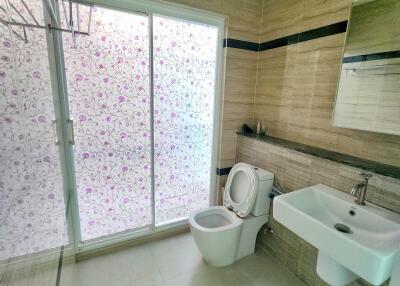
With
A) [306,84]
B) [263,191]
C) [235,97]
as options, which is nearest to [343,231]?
[263,191]

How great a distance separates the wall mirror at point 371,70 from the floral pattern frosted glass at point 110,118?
1.51 m

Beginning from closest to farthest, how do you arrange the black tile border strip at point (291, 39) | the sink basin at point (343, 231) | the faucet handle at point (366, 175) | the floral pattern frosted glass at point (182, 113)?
the sink basin at point (343, 231), the faucet handle at point (366, 175), the black tile border strip at point (291, 39), the floral pattern frosted glass at point (182, 113)

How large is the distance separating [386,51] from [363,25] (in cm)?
24

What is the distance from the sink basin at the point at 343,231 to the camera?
88cm

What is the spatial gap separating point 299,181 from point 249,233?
0.65 meters

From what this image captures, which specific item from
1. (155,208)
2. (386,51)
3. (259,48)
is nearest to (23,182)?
(155,208)

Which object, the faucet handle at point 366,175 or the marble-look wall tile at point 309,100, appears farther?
the marble-look wall tile at point 309,100

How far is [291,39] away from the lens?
1872 millimetres

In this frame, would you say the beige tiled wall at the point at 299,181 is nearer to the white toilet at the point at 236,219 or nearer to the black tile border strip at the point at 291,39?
the white toilet at the point at 236,219

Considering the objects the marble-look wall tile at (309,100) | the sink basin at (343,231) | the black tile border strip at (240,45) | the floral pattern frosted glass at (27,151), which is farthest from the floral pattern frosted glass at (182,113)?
the sink basin at (343,231)

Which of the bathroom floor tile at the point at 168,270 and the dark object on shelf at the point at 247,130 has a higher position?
the dark object on shelf at the point at 247,130

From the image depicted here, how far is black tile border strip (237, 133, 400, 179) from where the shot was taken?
1230mm

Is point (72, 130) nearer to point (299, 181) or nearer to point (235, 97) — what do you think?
point (235, 97)

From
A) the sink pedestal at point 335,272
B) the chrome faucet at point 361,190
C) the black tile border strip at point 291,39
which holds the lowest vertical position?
the sink pedestal at point 335,272
